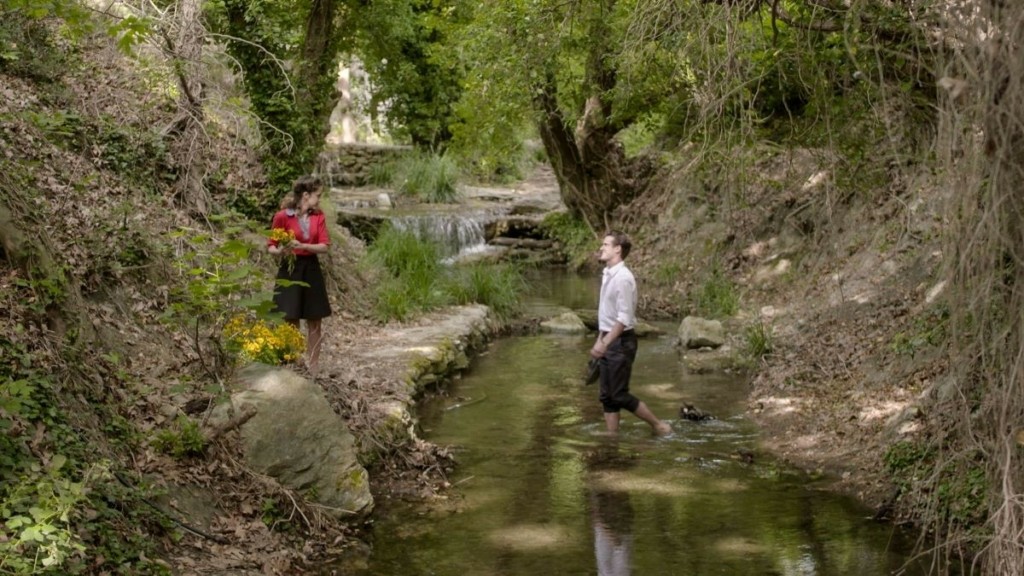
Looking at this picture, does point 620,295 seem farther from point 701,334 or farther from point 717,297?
point 717,297

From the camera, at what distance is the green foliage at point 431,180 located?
2516 cm

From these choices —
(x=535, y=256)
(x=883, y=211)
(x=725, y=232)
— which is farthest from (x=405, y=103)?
(x=883, y=211)

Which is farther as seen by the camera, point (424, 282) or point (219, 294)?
point (424, 282)

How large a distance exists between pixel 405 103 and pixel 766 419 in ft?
61.7

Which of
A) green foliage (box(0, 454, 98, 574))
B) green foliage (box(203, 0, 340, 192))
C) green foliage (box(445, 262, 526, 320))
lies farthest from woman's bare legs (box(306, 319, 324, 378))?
green foliage (box(445, 262, 526, 320))

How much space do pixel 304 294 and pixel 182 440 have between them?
2.79 m

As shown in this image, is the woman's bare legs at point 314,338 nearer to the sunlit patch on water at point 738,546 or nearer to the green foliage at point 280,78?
the green foliage at point 280,78

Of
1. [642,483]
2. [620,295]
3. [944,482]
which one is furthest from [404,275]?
[944,482]

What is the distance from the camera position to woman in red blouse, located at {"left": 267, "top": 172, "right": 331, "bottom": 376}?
31.1 feet

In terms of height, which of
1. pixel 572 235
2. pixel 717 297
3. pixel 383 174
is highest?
pixel 383 174

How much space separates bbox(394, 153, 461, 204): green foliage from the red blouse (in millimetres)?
15555

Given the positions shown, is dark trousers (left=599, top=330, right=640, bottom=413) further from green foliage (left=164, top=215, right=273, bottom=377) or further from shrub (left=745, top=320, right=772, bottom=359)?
shrub (left=745, top=320, right=772, bottom=359)

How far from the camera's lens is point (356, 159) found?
2702cm

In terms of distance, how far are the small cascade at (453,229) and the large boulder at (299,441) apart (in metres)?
13.2
